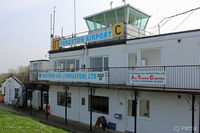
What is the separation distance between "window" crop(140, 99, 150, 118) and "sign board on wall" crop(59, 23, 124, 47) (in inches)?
204

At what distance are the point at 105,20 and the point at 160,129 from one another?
1012 centimetres

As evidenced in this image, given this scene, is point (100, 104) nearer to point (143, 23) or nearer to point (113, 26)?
point (113, 26)

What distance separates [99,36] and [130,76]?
5222 mm

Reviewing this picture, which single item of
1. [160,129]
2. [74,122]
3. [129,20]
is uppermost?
[129,20]

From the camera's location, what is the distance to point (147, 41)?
1096cm

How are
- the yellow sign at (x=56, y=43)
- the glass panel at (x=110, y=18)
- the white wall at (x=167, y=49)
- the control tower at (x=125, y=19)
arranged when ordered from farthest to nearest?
the yellow sign at (x=56, y=43) → the glass panel at (x=110, y=18) → the control tower at (x=125, y=19) → the white wall at (x=167, y=49)

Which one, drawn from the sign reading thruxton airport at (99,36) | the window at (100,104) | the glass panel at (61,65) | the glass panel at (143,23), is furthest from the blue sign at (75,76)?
the glass panel at (143,23)

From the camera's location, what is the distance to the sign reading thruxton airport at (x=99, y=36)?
13.1 meters

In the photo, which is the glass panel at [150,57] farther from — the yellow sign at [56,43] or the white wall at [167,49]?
the yellow sign at [56,43]

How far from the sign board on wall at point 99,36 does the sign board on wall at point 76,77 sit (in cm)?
317

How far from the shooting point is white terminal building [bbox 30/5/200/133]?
9156mm

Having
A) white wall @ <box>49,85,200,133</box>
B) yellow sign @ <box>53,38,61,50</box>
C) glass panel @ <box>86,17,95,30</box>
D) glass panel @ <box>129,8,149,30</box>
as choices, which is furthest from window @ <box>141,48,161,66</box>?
yellow sign @ <box>53,38,61,50</box>

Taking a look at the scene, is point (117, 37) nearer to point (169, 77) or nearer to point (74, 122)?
point (169, 77)

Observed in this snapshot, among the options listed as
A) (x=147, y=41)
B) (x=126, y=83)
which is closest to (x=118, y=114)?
(x=126, y=83)
